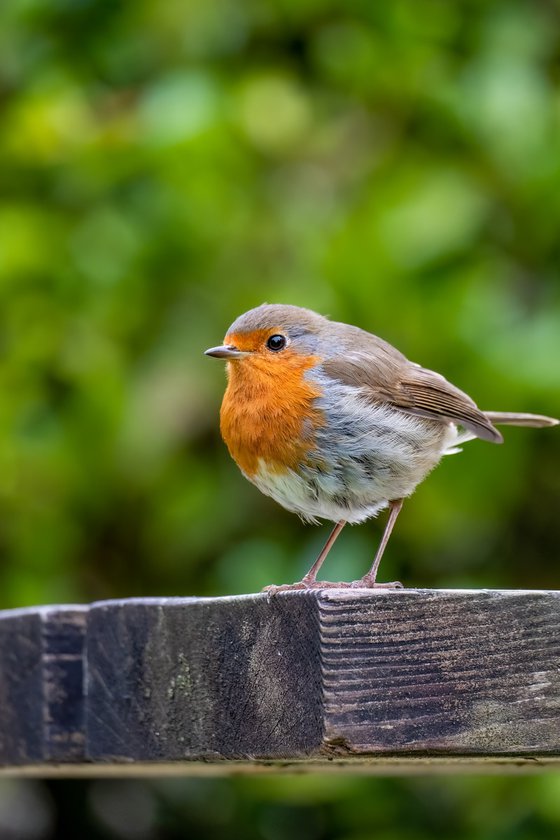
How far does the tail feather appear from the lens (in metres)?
3.75

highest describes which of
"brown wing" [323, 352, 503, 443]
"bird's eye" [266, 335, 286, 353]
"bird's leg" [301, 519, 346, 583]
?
"bird's eye" [266, 335, 286, 353]

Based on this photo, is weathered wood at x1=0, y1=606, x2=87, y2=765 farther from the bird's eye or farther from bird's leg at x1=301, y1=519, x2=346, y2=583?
the bird's eye

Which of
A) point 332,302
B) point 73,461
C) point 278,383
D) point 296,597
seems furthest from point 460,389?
point 296,597

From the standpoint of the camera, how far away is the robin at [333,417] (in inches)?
131

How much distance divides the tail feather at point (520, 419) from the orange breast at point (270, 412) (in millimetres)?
564

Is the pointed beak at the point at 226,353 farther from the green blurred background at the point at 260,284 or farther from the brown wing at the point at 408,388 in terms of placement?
the green blurred background at the point at 260,284

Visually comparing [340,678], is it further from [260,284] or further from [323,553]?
[260,284]

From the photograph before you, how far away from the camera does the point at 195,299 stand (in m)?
4.27

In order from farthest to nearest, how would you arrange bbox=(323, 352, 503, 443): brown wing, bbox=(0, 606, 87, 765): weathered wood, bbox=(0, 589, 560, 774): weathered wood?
1. bbox=(323, 352, 503, 443): brown wing
2. bbox=(0, 606, 87, 765): weathered wood
3. bbox=(0, 589, 560, 774): weathered wood

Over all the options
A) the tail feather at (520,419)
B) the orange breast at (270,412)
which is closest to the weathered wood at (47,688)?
the orange breast at (270,412)

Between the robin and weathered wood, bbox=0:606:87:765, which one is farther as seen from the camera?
the robin

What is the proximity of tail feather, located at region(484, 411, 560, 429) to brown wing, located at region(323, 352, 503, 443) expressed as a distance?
0.28 feet

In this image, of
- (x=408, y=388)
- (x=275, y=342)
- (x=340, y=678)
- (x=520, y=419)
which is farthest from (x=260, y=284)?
(x=340, y=678)

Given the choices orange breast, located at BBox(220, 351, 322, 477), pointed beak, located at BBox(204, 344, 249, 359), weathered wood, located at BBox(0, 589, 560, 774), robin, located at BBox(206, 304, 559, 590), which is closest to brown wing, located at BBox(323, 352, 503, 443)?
robin, located at BBox(206, 304, 559, 590)
